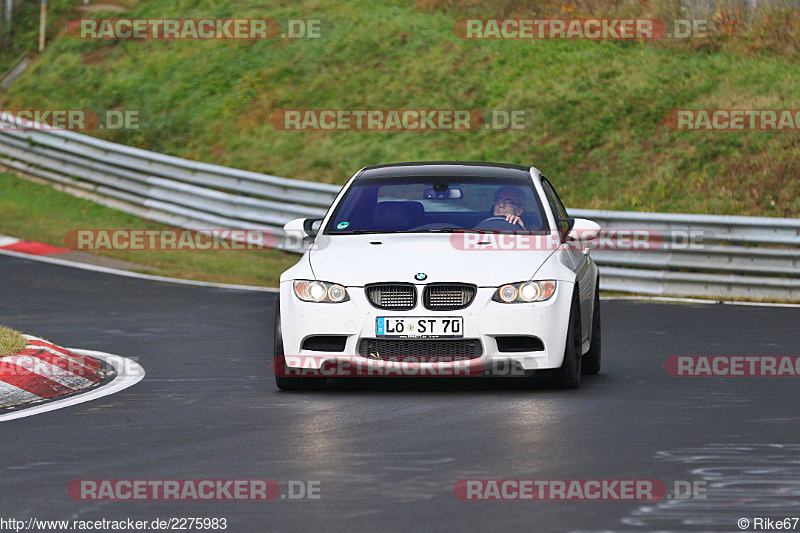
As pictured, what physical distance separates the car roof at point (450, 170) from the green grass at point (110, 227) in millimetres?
8391

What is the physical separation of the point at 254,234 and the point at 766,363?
39.6 feet

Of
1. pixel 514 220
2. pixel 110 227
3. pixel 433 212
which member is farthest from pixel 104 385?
pixel 110 227

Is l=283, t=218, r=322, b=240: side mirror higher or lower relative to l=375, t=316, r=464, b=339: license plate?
higher

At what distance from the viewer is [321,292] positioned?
33.4 feet

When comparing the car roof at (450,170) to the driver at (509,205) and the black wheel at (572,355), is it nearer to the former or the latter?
the driver at (509,205)

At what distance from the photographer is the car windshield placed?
1104 cm

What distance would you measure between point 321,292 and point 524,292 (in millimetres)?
1312

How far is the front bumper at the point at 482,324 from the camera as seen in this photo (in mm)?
10000

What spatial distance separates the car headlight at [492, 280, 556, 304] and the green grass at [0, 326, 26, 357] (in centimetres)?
336

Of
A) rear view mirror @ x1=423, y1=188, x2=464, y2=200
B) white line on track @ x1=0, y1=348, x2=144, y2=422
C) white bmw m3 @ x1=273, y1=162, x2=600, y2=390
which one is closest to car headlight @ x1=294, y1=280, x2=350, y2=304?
white bmw m3 @ x1=273, y1=162, x2=600, y2=390

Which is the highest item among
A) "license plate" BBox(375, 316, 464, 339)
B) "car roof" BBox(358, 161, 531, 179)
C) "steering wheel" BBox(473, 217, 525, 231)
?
"car roof" BBox(358, 161, 531, 179)

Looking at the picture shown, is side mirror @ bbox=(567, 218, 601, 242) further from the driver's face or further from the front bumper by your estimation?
the front bumper

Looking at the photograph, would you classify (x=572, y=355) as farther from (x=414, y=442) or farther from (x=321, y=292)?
(x=414, y=442)

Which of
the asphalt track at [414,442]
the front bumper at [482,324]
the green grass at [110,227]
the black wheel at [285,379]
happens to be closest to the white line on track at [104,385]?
the asphalt track at [414,442]
